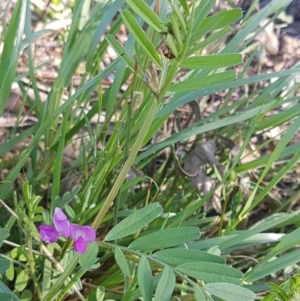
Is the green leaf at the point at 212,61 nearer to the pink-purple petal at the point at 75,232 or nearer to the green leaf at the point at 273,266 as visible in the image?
the pink-purple petal at the point at 75,232

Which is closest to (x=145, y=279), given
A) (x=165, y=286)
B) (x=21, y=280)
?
(x=165, y=286)

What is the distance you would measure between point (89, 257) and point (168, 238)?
8 centimetres

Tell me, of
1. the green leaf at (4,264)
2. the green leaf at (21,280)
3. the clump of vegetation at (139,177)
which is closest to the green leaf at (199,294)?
the clump of vegetation at (139,177)

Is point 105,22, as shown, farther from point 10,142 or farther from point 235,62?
point 235,62

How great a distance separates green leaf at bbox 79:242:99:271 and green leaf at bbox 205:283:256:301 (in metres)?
0.12

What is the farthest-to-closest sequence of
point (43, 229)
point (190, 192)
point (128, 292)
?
point (190, 192), point (128, 292), point (43, 229)

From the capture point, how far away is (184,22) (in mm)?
465

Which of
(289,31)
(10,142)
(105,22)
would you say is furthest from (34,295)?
(289,31)

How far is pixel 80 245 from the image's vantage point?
56 cm

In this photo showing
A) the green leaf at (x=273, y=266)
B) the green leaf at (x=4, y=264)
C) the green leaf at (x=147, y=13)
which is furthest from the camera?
the green leaf at (x=273, y=266)

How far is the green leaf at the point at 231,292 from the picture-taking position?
54 centimetres

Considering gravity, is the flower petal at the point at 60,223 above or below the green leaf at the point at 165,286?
above

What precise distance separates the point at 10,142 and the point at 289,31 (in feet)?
4.78

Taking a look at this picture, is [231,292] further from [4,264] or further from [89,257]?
[4,264]
